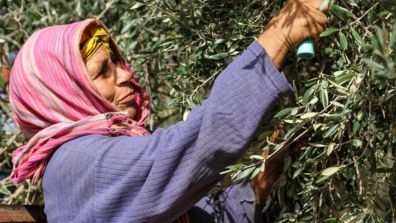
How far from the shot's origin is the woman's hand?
1.63m

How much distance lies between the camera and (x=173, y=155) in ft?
5.64

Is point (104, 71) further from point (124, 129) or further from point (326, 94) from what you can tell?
point (326, 94)

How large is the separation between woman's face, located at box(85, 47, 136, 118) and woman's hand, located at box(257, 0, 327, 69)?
531mm

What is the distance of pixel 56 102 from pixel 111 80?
15 cm

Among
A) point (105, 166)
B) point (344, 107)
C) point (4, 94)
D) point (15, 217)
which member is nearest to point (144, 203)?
point (105, 166)

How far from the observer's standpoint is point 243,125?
1649 mm

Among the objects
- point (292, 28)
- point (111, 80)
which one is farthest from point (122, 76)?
point (292, 28)

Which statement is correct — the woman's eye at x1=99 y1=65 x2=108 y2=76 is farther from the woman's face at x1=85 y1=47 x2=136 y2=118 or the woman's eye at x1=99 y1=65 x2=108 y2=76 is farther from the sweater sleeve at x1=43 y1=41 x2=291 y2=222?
the sweater sleeve at x1=43 y1=41 x2=291 y2=222

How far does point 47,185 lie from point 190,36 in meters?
0.53

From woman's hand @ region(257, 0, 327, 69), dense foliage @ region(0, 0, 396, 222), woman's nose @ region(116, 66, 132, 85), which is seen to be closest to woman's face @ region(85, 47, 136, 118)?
woman's nose @ region(116, 66, 132, 85)

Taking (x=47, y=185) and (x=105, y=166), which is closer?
(x=105, y=166)

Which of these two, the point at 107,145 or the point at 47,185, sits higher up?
the point at 107,145

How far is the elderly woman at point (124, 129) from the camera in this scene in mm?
1651

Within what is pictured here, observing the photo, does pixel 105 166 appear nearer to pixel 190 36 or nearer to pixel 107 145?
pixel 107 145
